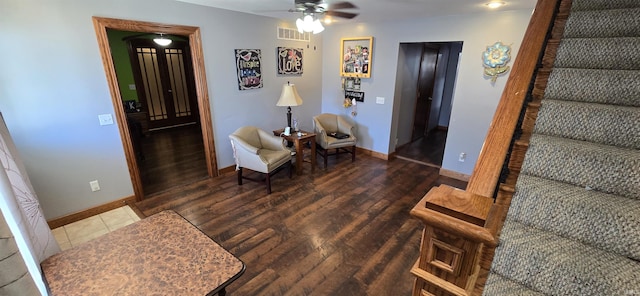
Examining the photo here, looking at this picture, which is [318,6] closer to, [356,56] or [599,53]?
[356,56]

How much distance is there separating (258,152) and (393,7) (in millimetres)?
2471

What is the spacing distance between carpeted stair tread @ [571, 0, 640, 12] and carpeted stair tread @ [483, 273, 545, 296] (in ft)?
6.39

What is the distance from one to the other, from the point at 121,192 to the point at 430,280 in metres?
3.62

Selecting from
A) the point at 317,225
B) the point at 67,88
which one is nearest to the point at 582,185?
the point at 317,225

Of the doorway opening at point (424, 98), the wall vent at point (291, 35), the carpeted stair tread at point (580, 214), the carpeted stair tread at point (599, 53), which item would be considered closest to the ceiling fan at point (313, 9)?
the wall vent at point (291, 35)

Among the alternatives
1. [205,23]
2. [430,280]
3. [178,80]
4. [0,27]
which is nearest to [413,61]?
[205,23]

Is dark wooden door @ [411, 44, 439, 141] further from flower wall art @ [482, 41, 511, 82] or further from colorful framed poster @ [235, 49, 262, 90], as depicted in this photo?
colorful framed poster @ [235, 49, 262, 90]

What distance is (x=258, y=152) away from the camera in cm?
353

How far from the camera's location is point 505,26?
3412mm

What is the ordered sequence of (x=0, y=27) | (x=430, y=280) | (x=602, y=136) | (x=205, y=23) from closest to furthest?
(x=430, y=280)
(x=602, y=136)
(x=0, y=27)
(x=205, y=23)

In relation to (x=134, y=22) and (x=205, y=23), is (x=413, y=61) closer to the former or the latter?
(x=205, y=23)

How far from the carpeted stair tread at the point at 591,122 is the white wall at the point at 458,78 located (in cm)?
258

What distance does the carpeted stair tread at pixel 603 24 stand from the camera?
158 centimetres

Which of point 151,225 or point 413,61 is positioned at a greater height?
point 413,61
